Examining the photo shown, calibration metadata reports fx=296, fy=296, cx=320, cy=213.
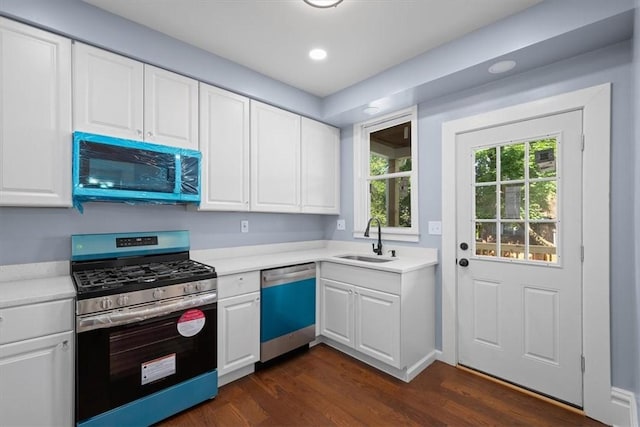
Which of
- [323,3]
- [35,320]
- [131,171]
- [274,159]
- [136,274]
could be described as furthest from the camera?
[274,159]

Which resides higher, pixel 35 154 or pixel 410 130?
pixel 410 130

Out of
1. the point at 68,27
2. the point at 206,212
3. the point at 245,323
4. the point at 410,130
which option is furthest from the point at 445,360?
the point at 68,27

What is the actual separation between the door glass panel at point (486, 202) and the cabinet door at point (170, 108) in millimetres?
2376

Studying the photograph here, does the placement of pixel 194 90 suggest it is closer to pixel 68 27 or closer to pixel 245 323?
pixel 68 27

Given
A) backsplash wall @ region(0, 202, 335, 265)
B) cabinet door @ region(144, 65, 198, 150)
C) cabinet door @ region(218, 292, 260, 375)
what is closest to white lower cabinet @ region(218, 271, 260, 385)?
cabinet door @ region(218, 292, 260, 375)

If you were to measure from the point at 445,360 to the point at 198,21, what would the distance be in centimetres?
333

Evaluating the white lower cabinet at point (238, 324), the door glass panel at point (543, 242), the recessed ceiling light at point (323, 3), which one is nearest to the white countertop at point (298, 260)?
the white lower cabinet at point (238, 324)

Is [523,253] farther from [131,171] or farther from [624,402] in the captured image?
[131,171]

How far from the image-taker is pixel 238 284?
229cm

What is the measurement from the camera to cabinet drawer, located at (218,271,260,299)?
7.23 feet

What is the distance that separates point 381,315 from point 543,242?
1.32 meters

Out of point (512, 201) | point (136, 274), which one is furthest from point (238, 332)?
point (512, 201)

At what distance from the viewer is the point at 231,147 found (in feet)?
8.61

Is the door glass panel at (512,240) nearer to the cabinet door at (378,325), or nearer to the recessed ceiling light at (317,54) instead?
the cabinet door at (378,325)
